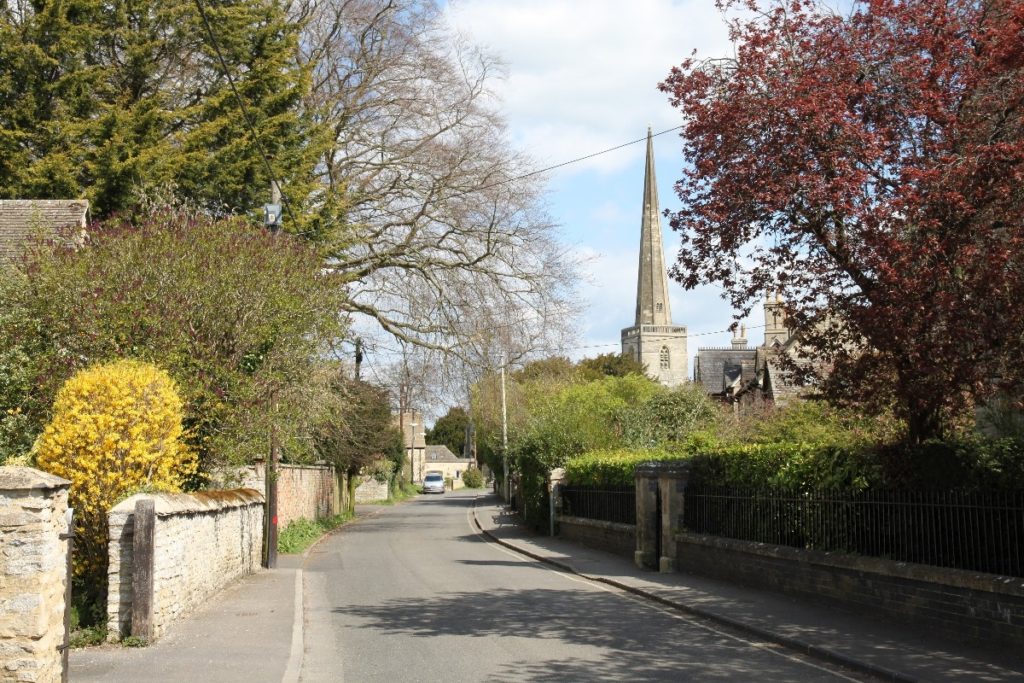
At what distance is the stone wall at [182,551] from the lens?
11352 millimetres

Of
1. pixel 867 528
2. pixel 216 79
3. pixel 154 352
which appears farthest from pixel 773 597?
pixel 216 79

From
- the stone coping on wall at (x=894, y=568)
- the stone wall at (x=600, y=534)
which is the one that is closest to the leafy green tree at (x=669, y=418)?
the stone wall at (x=600, y=534)

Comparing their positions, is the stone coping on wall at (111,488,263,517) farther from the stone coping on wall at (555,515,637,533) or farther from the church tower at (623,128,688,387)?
the church tower at (623,128,688,387)

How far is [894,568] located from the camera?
1236 centimetres

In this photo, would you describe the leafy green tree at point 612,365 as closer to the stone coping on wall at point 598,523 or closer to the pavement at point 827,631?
the stone coping on wall at point 598,523

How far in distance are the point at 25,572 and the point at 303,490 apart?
84.2ft

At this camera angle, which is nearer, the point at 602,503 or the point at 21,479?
the point at 21,479

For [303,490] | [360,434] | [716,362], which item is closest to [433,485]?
[716,362]

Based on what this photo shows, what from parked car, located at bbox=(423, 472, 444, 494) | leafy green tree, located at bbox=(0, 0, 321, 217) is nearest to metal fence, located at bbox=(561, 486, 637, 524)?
leafy green tree, located at bbox=(0, 0, 321, 217)

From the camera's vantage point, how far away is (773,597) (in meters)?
15.1

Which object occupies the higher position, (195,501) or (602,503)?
(195,501)

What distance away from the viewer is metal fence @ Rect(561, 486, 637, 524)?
23422 mm

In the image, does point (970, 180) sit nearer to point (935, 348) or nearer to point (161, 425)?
point (935, 348)

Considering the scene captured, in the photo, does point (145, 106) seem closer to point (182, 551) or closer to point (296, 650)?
point (182, 551)
